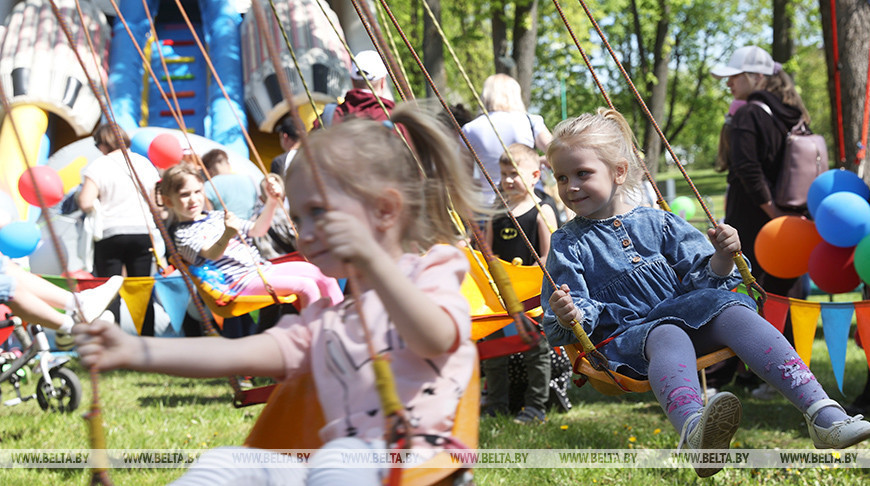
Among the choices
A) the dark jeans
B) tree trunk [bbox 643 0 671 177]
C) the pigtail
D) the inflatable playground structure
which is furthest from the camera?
tree trunk [bbox 643 0 671 177]

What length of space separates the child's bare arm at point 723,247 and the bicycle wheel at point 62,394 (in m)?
4.07

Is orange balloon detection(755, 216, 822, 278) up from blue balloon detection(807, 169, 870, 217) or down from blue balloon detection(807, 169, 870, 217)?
down

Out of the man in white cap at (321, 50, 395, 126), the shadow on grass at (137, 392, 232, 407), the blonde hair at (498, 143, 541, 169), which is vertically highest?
the man in white cap at (321, 50, 395, 126)

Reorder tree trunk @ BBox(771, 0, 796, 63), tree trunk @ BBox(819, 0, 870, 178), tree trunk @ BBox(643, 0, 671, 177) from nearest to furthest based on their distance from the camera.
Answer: tree trunk @ BBox(819, 0, 870, 178) < tree trunk @ BBox(771, 0, 796, 63) < tree trunk @ BBox(643, 0, 671, 177)

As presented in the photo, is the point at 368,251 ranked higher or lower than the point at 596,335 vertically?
higher

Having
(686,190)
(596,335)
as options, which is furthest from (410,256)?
(686,190)

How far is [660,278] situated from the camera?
304 centimetres

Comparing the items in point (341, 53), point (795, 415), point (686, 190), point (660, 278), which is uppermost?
point (341, 53)

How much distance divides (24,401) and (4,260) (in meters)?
1.44

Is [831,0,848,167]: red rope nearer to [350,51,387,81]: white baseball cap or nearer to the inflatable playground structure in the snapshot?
[350,51,387,81]: white baseball cap

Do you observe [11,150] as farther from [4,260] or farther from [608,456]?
[608,456]

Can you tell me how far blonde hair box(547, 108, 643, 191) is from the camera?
3.11 meters

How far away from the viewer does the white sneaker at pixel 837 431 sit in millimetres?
2400

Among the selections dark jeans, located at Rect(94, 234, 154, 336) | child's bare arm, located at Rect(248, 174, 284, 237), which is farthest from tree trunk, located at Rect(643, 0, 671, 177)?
child's bare arm, located at Rect(248, 174, 284, 237)
